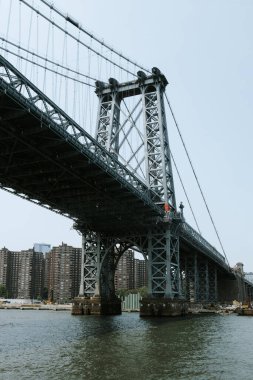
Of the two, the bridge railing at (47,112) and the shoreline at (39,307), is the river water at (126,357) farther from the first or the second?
the shoreline at (39,307)

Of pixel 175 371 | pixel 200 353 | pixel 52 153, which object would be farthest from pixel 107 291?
pixel 175 371

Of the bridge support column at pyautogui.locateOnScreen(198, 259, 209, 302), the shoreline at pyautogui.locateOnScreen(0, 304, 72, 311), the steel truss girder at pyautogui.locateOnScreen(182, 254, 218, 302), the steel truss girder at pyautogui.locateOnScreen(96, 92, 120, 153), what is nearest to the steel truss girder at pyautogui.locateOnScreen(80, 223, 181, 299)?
the steel truss girder at pyautogui.locateOnScreen(96, 92, 120, 153)

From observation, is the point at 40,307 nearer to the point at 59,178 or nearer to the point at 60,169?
the point at 59,178

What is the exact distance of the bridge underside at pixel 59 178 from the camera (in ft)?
120

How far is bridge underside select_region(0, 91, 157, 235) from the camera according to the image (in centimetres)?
3666

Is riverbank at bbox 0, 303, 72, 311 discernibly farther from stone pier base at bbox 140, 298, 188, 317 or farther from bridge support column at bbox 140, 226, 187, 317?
stone pier base at bbox 140, 298, 188, 317

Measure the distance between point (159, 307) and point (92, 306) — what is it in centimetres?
1094

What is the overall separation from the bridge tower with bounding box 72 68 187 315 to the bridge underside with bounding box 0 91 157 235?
284cm

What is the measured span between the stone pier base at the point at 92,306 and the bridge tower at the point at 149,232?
0.50 ft

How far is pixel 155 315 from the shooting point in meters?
63.3

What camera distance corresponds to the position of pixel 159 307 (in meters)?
63.6

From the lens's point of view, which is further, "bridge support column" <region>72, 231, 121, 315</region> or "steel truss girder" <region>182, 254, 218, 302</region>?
"steel truss girder" <region>182, 254, 218, 302</region>

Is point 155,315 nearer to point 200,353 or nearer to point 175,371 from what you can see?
point 200,353

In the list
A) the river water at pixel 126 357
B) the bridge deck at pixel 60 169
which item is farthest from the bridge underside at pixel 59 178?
the river water at pixel 126 357
